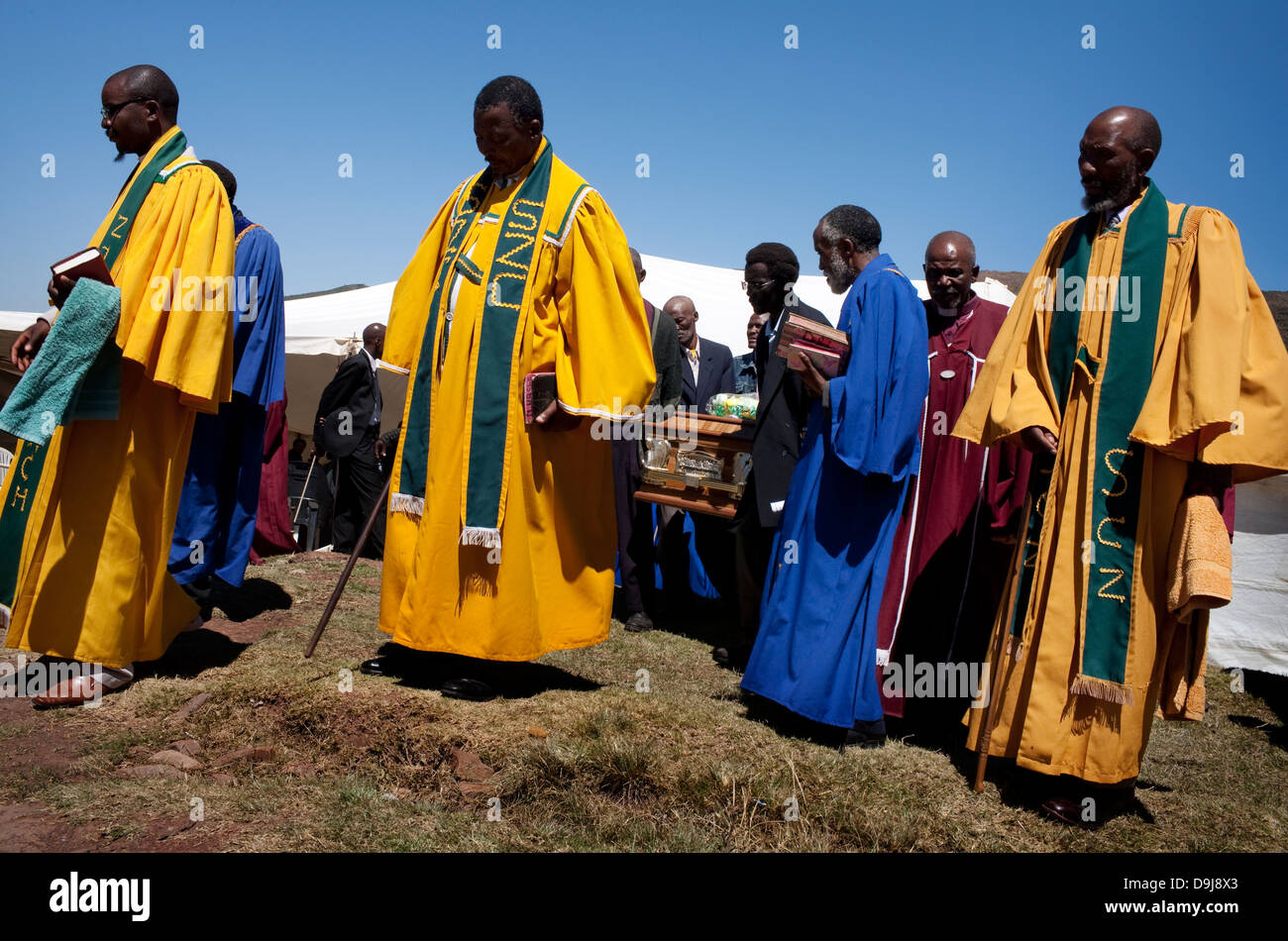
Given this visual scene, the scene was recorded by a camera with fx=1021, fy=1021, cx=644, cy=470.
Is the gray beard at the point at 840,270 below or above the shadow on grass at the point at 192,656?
above

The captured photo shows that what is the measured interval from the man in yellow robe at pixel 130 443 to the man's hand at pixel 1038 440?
129 inches

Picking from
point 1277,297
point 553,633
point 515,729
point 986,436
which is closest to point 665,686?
point 553,633

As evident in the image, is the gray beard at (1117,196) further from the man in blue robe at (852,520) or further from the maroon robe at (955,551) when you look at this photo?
the maroon robe at (955,551)

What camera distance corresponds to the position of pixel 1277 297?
6.99 metres

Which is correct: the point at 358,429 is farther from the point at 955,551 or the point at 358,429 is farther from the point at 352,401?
the point at 955,551

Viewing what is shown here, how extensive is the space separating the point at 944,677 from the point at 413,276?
3.13m

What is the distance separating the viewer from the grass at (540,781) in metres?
3.18

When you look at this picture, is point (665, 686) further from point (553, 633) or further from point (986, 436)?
point (986, 436)

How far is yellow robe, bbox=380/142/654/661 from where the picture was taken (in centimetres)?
437

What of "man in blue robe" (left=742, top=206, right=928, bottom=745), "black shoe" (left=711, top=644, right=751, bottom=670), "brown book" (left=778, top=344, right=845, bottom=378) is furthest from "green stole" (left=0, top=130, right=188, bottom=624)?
Answer: "black shoe" (left=711, top=644, right=751, bottom=670)

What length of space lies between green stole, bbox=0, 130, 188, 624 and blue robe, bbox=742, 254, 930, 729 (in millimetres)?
2961

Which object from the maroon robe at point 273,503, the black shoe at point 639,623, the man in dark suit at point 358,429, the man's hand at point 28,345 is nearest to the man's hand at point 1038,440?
the black shoe at point 639,623

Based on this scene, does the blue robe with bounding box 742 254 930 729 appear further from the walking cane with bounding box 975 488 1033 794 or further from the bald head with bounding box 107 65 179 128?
the bald head with bounding box 107 65 179 128
